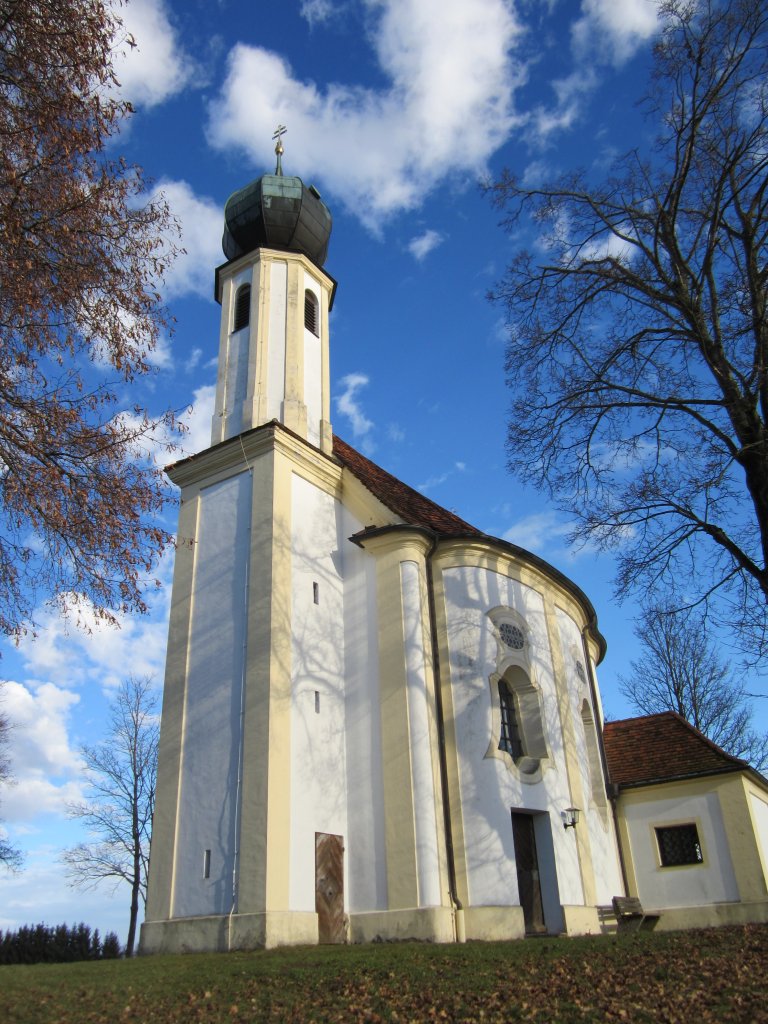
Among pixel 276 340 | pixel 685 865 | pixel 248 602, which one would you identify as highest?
pixel 276 340

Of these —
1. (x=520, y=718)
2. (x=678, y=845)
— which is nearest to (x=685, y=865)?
(x=678, y=845)

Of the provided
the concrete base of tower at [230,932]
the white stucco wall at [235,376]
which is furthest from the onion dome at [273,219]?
the concrete base of tower at [230,932]

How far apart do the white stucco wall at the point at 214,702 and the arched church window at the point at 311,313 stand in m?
4.87

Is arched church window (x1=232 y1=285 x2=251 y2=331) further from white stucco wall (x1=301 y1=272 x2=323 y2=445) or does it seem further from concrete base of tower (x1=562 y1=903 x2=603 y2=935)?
concrete base of tower (x1=562 y1=903 x2=603 y2=935)

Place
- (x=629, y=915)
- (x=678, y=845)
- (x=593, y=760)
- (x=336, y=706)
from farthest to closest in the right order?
(x=593, y=760)
(x=678, y=845)
(x=629, y=915)
(x=336, y=706)

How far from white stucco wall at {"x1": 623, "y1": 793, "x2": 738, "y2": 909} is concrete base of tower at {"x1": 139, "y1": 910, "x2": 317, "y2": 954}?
9493 mm

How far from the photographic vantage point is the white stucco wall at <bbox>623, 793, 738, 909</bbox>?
18.6 m

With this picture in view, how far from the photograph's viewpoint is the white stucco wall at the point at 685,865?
18.6 m

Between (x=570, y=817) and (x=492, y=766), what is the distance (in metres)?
2.88

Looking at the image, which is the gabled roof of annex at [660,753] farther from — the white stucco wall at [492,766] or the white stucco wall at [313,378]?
the white stucco wall at [313,378]

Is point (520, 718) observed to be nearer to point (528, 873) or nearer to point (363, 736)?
point (528, 873)

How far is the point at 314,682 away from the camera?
15.9 m

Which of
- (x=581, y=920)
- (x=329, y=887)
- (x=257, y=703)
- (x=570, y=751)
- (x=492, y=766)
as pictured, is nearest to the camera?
(x=329, y=887)

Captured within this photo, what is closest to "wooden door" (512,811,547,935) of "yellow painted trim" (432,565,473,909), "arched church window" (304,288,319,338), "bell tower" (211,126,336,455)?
"yellow painted trim" (432,565,473,909)
